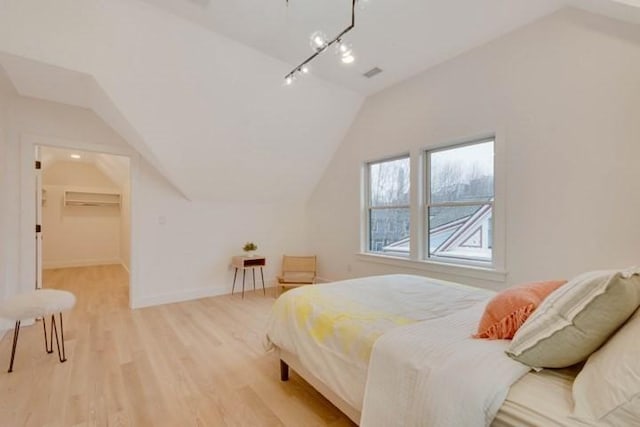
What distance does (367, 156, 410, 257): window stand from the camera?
396cm

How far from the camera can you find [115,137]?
381 centimetres

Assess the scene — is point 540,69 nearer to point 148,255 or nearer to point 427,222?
point 427,222

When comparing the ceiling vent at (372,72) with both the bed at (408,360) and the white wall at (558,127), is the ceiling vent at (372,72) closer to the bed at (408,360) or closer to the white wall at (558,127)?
the white wall at (558,127)

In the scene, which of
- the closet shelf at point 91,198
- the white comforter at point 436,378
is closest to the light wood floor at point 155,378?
the white comforter at point 436,378

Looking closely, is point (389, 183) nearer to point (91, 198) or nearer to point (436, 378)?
point (436, 378)

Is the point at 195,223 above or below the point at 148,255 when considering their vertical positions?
above

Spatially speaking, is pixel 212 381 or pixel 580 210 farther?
pixel 580 210

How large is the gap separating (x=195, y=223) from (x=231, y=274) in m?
1.00

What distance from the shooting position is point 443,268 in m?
3.32

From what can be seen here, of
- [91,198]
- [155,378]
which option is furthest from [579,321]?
[91,198]

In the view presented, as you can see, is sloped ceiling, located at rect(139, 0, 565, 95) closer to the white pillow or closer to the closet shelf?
the white pillow

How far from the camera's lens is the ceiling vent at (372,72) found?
3.47 metres

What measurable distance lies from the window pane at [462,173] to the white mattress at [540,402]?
7.84 feet

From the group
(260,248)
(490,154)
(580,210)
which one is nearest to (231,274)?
(260,248)
